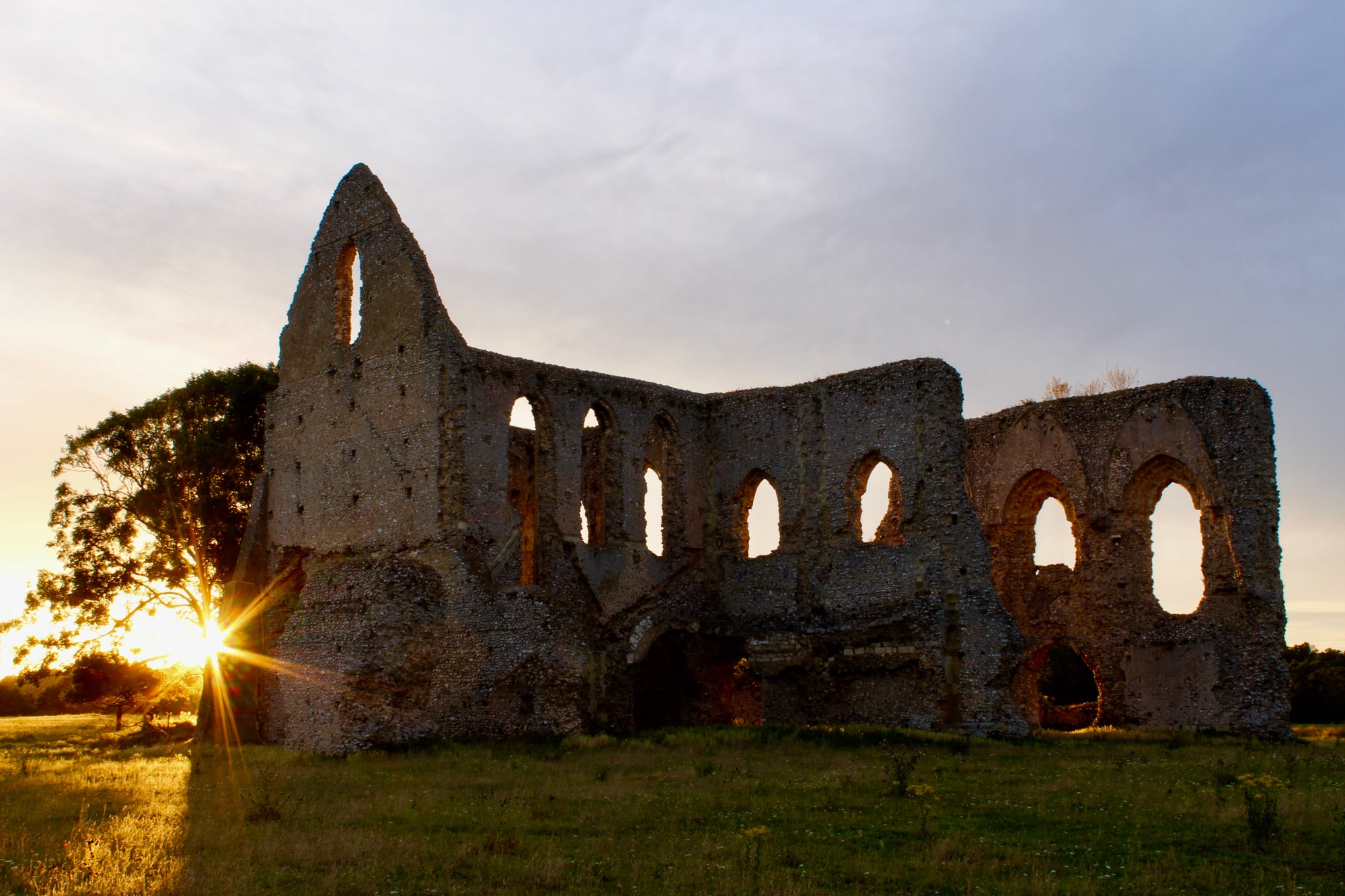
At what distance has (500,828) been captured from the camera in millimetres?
13078

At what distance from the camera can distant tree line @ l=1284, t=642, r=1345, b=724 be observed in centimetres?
3678

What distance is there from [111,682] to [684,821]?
2364cm

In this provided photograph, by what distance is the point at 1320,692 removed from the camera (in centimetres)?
3722

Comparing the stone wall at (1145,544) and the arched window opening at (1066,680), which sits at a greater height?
the stone wall at (1145,544)

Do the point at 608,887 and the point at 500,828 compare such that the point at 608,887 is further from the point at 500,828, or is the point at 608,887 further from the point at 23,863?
the point at 23,863

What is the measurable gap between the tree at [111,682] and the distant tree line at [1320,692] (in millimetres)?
32062

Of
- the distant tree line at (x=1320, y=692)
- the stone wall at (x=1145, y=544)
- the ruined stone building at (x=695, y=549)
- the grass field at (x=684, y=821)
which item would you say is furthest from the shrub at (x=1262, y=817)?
the distant tree line at (x=1320, y=692)

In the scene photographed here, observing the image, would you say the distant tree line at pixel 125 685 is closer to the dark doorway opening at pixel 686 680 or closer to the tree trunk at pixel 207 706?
the tree trunk at pixel 207 706

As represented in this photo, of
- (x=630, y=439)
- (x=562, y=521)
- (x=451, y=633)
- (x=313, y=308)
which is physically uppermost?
(x=313, y=308)

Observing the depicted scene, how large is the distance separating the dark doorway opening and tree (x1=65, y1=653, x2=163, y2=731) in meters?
13.9

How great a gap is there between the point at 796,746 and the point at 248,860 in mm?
10965

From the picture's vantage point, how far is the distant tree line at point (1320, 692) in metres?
36.8

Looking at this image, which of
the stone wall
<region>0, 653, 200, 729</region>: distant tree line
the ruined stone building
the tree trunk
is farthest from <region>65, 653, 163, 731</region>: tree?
the stone wall

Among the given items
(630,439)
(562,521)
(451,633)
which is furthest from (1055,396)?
(451,633)
